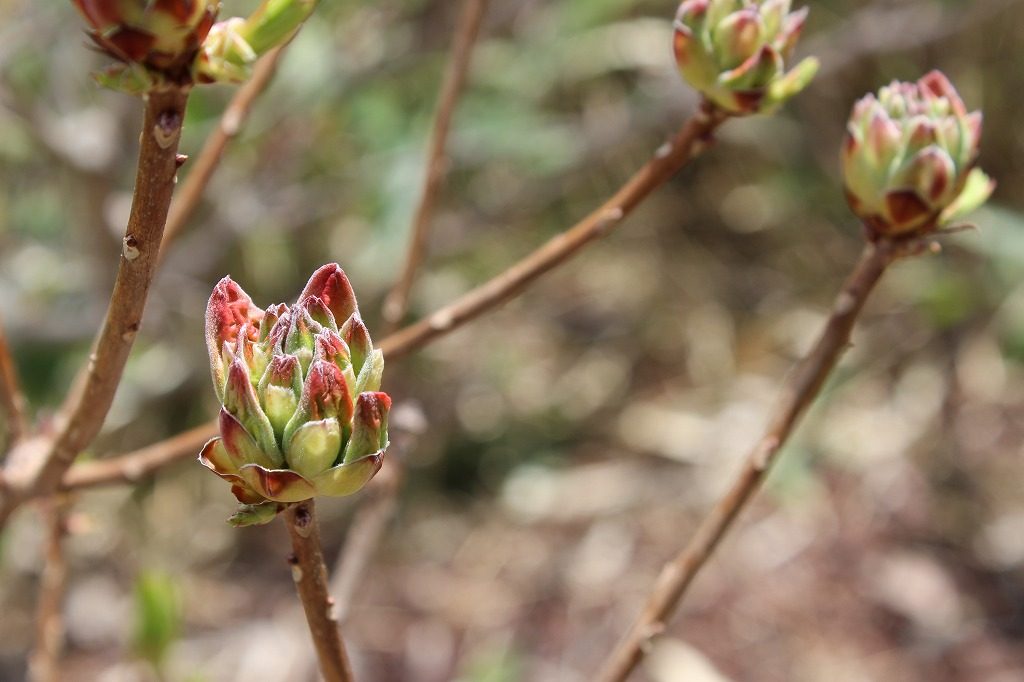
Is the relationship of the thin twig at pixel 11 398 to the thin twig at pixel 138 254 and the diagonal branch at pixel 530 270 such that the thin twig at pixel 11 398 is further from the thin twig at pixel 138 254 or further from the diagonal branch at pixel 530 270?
the thin twig at pixel 138 254

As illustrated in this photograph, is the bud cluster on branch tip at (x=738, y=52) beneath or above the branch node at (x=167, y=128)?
beneath

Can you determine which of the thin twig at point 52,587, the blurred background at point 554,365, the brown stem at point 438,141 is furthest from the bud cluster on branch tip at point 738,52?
the blurred background at point 554,365

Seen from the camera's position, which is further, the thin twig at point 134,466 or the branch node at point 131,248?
the thin twig at point 134,466

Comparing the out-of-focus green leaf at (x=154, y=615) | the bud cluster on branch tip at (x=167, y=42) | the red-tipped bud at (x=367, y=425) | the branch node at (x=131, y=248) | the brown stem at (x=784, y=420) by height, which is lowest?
the out-of-focus green leaf at (x=154, y=615)

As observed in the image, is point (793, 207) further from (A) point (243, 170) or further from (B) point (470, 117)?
(A) point (243, 170)


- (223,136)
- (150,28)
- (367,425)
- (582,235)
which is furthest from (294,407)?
(223,136)

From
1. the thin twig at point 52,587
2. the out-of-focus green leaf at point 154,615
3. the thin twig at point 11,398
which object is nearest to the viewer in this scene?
the thin twig at point 11,398
